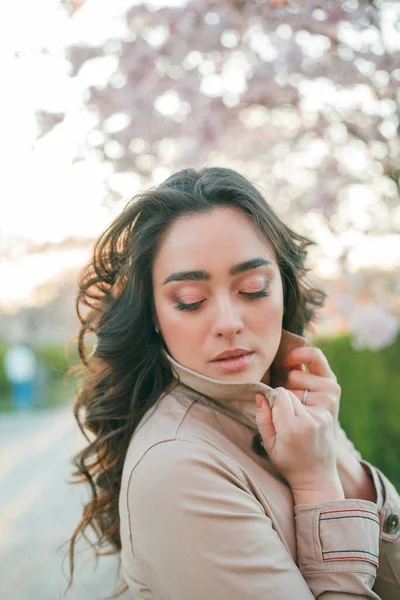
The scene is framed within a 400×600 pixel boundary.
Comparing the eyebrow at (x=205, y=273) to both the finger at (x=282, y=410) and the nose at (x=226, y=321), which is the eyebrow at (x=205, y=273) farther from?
the finger at (x=282, y=410)

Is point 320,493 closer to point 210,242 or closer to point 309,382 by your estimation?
point 309,382

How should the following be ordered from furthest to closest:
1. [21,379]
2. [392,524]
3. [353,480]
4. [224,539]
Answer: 1. [21,379]
2. [353,480]
3. [392,524]
4. [224,539]

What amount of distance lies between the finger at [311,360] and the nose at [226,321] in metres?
0.44

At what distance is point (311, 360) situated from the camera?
204 centimetres

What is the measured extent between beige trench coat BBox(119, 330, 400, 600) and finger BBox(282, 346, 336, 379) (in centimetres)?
36

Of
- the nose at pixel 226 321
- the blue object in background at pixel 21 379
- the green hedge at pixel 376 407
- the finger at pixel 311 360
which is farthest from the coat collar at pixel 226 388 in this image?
the blue object in background at pixel 21 379

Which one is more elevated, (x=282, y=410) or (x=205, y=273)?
(x=205, y=273)

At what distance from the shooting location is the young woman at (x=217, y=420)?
4.62ft

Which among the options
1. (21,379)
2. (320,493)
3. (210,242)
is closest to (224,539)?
(320,493)

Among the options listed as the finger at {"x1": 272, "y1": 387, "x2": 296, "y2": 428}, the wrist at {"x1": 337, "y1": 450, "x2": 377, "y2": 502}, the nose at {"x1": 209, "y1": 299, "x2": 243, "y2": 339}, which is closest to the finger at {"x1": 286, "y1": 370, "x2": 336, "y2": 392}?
the wrist at {"x1": 337, "y1": 450, "x2": 377, "y2": 502}

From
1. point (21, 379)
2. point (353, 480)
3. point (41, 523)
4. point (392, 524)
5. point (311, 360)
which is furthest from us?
point (21, 379)

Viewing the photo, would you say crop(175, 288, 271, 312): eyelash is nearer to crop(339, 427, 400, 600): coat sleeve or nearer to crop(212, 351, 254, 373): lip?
crop(212, 351, 254, 373): lip

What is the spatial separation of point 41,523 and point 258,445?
4304 mm

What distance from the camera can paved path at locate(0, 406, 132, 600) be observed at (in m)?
4.11
